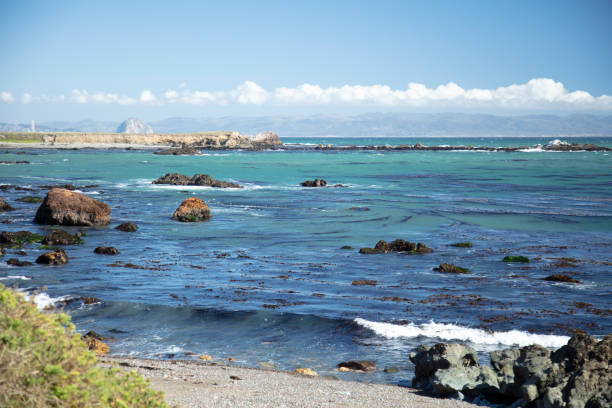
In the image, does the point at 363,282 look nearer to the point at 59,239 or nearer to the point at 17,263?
the point at 17,263

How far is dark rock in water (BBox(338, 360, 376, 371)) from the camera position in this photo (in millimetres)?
11766

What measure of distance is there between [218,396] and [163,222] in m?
23.9

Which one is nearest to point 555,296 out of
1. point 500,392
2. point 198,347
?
point 500,392

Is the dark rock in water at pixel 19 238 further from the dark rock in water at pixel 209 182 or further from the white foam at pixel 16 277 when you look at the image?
the dark rock in water at pixel 209 182

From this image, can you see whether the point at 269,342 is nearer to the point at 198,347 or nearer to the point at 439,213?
the point at 198,347

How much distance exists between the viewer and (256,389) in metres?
9.91

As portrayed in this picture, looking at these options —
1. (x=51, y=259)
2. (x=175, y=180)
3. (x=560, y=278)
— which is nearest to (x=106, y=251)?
(x=51, y=259)

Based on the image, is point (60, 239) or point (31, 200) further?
point (31, 200)

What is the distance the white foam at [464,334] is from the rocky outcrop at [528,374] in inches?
104

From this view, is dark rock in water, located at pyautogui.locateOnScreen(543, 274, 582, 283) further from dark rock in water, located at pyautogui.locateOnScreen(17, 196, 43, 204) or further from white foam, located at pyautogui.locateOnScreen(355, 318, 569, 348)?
dark rock in water, located at pyautogui.locateOnScreen(17, 196, 43, 204)

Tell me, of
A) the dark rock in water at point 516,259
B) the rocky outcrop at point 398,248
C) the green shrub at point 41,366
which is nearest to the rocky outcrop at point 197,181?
the rocky outcrop at point 398,248

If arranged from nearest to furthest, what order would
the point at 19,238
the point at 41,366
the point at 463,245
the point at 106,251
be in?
1. the point at 41,366
2. the point at 106,251
3. the point at 19,238
4. the point at 463,245

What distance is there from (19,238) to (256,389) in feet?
61.9

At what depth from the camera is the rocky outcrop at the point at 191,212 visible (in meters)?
32.7
